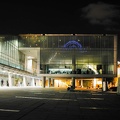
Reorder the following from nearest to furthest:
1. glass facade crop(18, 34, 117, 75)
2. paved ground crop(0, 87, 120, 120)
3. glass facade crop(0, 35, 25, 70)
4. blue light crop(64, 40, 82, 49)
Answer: paved ground crop(0, 87, 120, 120) < glass facade crop(18, 34, 117, 75) < glass facade crop(0, 35, 25, 70) < blue light crop(64, 40, 82, 49)

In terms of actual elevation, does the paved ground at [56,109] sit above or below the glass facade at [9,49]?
below

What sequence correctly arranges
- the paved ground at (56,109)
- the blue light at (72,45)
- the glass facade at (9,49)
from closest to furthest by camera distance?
1. the paved ground at (56,109)
2. the glass facade at (9,49)
3. the blue light at (72,45)

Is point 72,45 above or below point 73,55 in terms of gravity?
above

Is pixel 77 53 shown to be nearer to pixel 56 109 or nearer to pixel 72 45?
pixel 72 45

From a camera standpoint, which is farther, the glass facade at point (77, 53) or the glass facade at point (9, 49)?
the glass facade at point (9, 49)

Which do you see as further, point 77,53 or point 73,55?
point 77,53

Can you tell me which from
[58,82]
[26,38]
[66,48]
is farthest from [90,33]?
[58,82]

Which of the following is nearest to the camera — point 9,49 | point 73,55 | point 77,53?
point 73,55

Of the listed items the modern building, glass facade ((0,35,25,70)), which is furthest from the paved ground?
glass facade ((0,35,25,70))

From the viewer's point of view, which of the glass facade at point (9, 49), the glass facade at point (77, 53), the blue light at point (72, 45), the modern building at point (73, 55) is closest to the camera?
the modern building at point (73, 55)

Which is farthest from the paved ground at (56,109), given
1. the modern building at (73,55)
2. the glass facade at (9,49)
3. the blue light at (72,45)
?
the glass facade at (9,49)

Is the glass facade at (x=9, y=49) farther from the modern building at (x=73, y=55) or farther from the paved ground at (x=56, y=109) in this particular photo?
the paved ground at (x=56, y=109)

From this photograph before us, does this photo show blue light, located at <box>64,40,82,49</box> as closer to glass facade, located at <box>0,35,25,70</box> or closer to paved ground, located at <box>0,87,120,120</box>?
glass facade, located at <box>0,35,25,70</box>

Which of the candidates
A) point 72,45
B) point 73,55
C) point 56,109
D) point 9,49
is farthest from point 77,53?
point 56,109
